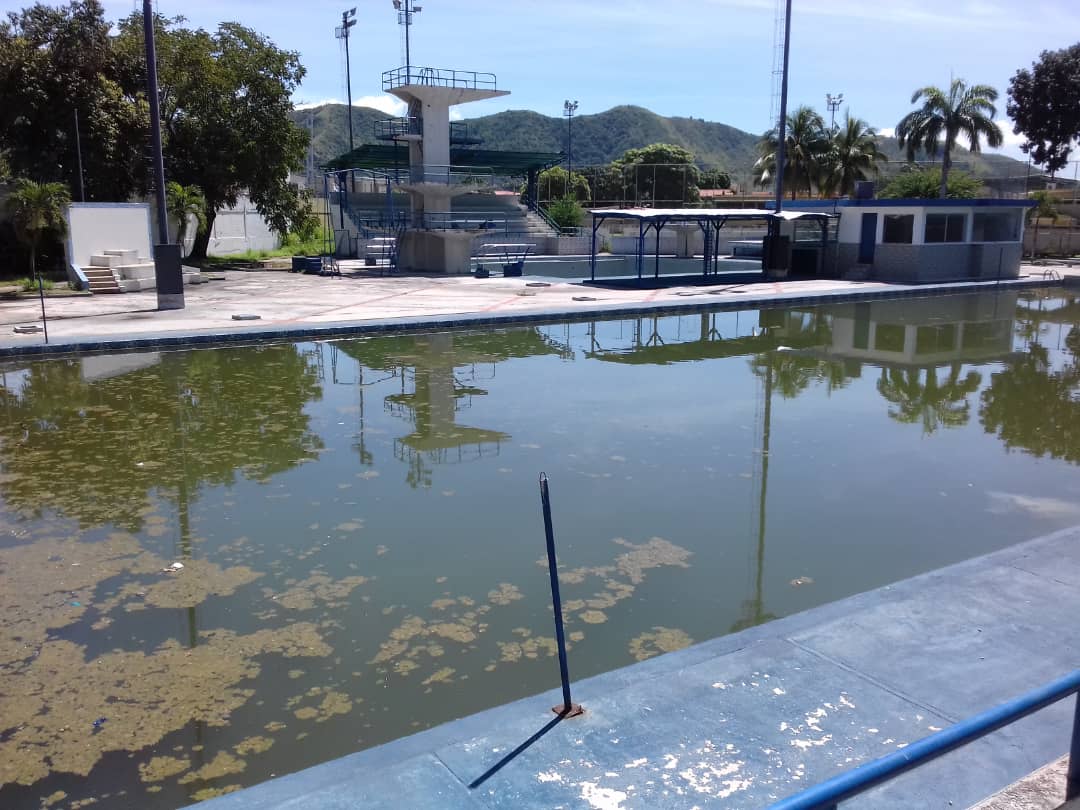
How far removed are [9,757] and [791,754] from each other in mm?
3677

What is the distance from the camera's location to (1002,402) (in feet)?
41.4

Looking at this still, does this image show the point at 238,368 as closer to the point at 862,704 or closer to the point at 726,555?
the point at 726,555

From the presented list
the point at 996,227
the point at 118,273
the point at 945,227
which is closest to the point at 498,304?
the point at 118,273

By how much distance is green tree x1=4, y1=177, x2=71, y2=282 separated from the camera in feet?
81.8

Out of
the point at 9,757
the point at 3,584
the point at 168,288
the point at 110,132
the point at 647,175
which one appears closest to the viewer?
the point at 9,757

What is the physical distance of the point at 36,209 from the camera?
24922 millimetres

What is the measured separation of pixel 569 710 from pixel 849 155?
50814mm

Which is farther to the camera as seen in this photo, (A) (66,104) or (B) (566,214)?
Answer: (B) (566,214)

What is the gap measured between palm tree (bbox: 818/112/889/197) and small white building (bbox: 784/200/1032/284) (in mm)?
18515

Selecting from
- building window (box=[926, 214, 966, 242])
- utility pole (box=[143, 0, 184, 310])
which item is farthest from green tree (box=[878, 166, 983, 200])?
utility pole (box=[143, 0, 184, 310])

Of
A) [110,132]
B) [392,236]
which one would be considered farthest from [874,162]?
[110,132]

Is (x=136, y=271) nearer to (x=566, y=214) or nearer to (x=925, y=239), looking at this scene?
(x=925, y=239)

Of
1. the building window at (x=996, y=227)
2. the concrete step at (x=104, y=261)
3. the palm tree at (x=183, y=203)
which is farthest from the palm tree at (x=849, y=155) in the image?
the concrete step at (x=104, y=261)

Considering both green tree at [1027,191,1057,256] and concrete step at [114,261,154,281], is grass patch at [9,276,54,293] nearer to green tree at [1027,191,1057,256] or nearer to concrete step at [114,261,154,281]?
concrete step at [114,261,154,281]
